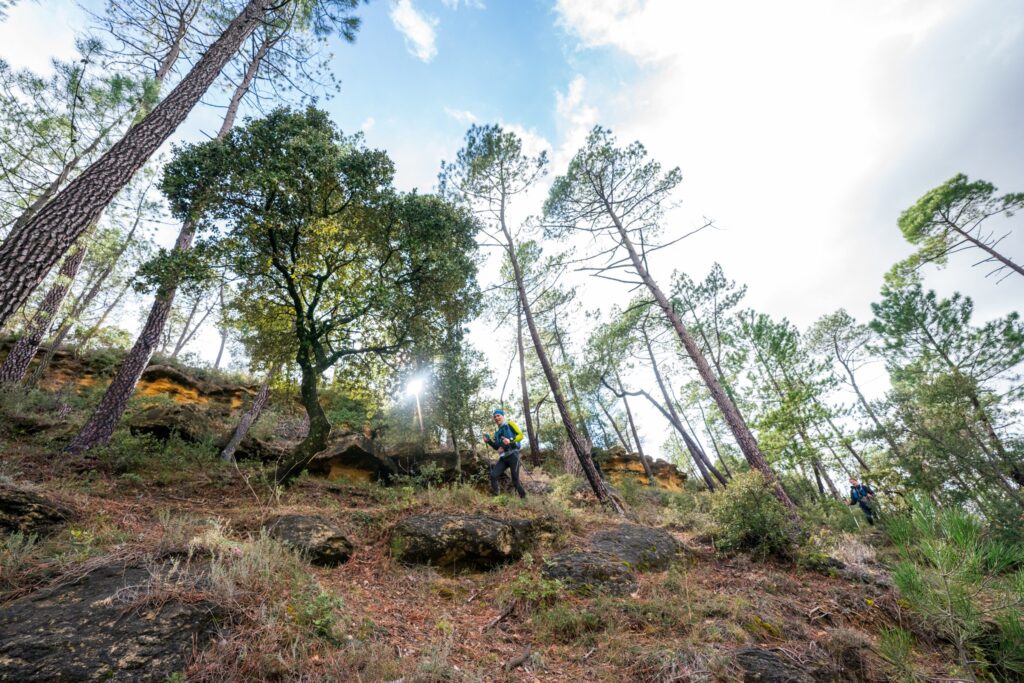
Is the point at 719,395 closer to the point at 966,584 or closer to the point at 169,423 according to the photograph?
the point at 966,584

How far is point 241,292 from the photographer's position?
8.38 m

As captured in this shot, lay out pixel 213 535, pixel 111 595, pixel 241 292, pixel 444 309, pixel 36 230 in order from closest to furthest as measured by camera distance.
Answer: pixel 111 595, pixel 213 535, pixel 36 230, pixel 241 292, pixel 444 309

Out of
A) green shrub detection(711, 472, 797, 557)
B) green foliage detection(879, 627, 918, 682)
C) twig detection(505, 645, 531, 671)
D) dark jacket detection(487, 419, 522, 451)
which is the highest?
dark jacket detection(487, 419, 522, 451)

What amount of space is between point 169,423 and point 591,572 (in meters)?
10.7

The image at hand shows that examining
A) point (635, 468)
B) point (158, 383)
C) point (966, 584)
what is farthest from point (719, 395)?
point (158, 383)

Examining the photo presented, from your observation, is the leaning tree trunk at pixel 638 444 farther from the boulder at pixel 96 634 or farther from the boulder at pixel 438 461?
the boulder at pixel 96 634

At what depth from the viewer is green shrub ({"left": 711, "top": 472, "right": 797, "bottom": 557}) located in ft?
22.0

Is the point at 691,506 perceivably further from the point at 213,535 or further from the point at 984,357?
the point at 984,357

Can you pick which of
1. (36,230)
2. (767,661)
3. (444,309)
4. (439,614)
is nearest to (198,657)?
(439,614)

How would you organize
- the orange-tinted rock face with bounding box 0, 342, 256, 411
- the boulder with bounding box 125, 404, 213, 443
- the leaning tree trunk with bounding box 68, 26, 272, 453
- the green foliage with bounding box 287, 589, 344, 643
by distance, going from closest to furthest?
the green foliage with bounding box 287, 589, 344, 643
the leaning tree trunk with bounding box 68, 26, 272, 453
the boulder with bounding box 125, 404, 213, 443
the orange-tinted rock face with bounding box 0, 342, 256, 411

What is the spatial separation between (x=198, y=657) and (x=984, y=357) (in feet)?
79.2

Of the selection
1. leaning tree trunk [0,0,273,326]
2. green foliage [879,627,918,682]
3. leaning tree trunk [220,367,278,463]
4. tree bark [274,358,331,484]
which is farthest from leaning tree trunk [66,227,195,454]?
green foliage [879,627,918,682]

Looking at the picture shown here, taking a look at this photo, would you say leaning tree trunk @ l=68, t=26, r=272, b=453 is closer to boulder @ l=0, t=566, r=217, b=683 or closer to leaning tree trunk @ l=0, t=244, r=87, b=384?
leaning tree trunk @ l=0, t=244, r=87, b=384

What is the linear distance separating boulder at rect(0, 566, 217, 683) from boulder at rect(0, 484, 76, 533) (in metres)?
1.97
